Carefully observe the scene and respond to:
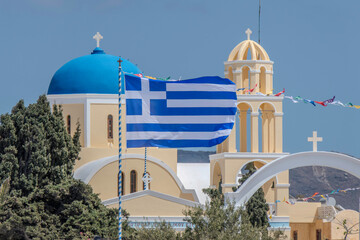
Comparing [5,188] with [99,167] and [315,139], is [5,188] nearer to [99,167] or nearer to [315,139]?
[99,167]

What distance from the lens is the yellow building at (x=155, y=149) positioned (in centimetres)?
4084

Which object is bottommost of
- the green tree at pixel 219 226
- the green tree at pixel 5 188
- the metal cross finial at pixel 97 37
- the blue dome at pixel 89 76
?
the green tree at pixel 219 226

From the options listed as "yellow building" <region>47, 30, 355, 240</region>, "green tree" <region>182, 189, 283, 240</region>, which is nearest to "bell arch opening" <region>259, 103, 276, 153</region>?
"yellow building" <region>47, 30, 355, 240</region>

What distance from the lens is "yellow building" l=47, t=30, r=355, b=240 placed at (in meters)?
40.8

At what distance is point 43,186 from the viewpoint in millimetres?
32875

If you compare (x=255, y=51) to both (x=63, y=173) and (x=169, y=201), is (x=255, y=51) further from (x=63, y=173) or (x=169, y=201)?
(x=63, y=173)

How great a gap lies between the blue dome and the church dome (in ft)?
14.4

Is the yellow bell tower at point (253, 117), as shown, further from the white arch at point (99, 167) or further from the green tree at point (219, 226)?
the green tree at point (219, 226)

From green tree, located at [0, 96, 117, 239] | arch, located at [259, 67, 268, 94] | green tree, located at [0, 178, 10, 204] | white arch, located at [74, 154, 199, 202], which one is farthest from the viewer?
arch, located at [259, 67, 268, 94]

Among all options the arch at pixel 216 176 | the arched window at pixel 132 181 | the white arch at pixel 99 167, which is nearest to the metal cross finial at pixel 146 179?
the arched window at pixel 132 181

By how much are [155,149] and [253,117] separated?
4.41m

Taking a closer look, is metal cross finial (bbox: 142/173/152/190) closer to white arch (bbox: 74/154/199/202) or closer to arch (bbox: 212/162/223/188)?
white arch (bbox: 74/154/199/202)

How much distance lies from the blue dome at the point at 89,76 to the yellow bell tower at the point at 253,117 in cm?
469

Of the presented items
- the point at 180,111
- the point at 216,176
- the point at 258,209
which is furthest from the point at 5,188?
the point at 216,176
